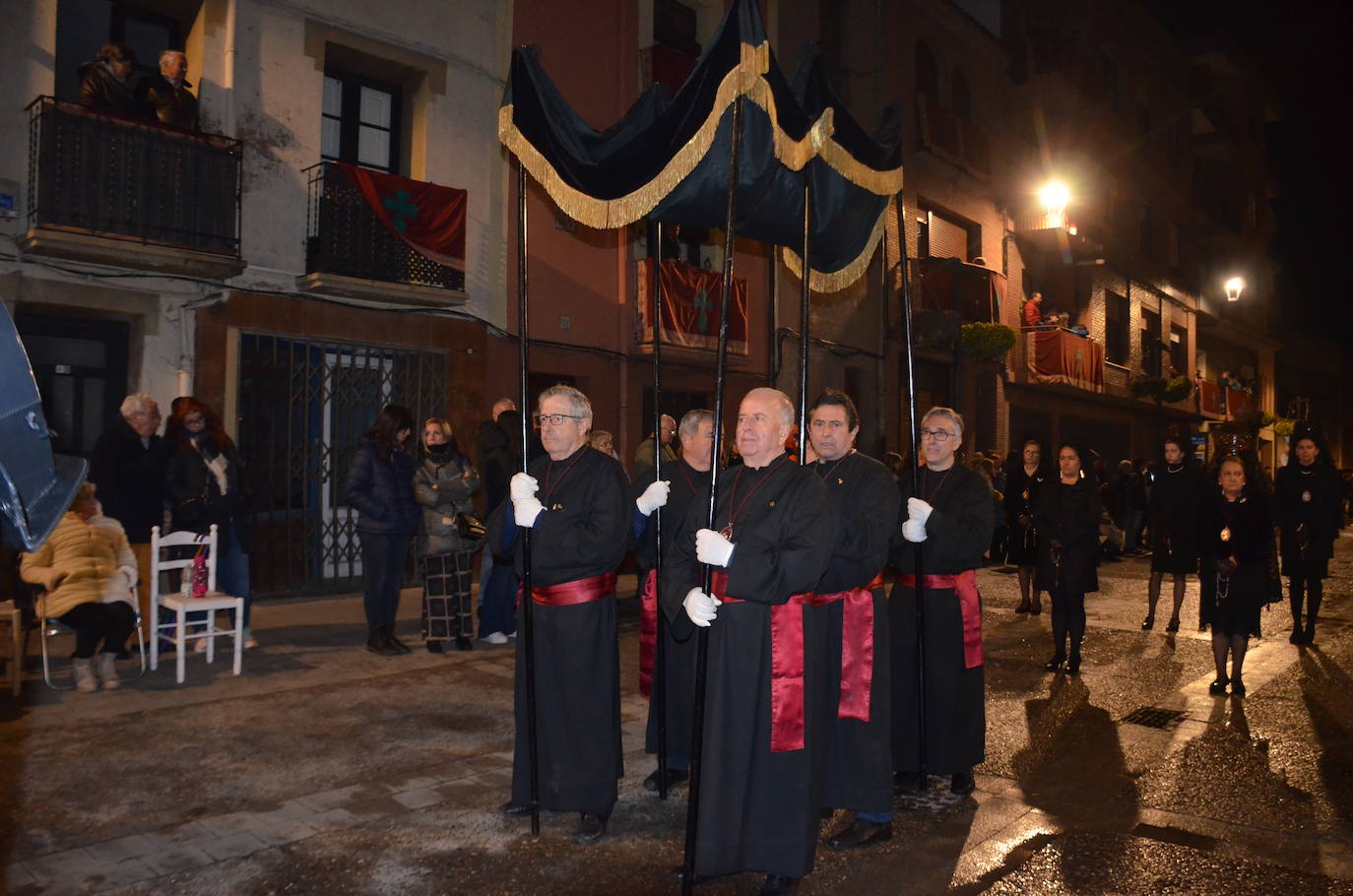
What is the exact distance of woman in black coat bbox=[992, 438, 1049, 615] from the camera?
11.0 meters

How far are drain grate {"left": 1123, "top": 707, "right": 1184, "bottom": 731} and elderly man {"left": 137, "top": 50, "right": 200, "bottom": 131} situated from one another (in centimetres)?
1002

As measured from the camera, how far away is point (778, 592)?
12.1ft

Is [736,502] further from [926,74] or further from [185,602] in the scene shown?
[926,74]

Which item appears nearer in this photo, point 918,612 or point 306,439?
point 918,612

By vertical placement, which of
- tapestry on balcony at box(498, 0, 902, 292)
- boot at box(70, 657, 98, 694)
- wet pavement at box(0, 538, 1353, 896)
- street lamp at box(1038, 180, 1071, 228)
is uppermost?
street lamp at box(1038, 180, 1071, 228)

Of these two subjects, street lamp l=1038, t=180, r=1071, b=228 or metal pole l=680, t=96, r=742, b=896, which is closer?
metal pole l=680, t=96, r=742, b=896

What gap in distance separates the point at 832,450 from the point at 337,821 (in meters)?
2.72

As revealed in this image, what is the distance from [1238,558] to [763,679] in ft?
16.5

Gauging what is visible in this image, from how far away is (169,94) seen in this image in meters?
10.2

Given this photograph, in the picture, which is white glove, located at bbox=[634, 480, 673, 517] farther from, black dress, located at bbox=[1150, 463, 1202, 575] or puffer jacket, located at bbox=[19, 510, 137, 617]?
black dress, located at bbox=[1150, 463, 1202, 575]

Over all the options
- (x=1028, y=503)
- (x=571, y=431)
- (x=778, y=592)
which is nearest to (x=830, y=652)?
(x=778, y=592)

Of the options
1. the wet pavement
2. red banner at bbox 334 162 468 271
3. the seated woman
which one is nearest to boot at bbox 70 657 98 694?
the seated woman

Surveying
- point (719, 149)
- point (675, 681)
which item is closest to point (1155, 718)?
point (675, 681)

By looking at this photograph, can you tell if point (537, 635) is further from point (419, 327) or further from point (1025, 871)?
point (419, 327)
